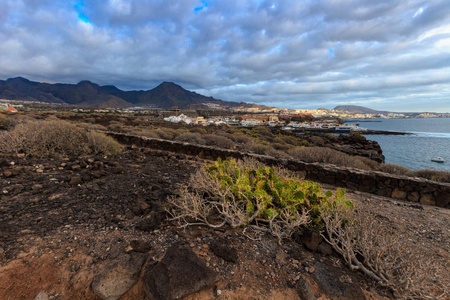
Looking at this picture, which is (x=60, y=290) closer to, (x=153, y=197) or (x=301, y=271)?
(x=153, y=197)

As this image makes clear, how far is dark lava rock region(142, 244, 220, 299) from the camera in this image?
1.91 metres

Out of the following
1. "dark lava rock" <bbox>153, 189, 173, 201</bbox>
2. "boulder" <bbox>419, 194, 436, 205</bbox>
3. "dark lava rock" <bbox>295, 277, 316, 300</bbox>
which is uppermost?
"dark lava rock" <bbox>153, 189, 173, 201</bbox>

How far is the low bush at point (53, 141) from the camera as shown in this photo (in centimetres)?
630

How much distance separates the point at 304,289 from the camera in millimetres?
2074

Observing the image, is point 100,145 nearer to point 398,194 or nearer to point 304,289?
point 304,289

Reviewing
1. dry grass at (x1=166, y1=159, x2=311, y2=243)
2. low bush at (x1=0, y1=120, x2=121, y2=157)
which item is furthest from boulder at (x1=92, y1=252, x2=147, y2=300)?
low bush at (x1=0, y1=120, x2=121, y2=157)

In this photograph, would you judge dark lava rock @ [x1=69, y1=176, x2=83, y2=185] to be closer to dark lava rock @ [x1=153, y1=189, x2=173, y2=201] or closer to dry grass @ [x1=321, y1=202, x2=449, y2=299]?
dark lava rock @ [x1=153, y1=189, x2=173, y2=201]

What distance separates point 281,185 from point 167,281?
2.14 m

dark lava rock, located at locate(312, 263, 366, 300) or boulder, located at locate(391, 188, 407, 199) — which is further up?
dark lava rock, located at locate(312, 263, 366, 300)

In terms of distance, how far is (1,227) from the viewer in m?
2.63

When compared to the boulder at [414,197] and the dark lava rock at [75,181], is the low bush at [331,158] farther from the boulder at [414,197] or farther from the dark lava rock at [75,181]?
the dark lava rock at [75,181]

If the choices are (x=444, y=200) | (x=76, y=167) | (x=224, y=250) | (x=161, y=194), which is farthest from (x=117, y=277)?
(x=444, y=200)

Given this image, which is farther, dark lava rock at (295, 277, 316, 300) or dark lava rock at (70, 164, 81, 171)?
dark lava rock at (70, 164, 81, 171)

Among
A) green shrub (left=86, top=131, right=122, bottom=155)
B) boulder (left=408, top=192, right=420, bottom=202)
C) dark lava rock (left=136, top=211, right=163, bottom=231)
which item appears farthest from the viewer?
green shrub (left=86, top=131, right=122, bottom=155)
